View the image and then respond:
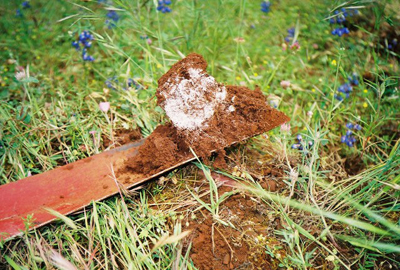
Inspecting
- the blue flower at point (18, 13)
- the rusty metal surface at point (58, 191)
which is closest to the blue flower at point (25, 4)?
the blue flower at point (18, 13)

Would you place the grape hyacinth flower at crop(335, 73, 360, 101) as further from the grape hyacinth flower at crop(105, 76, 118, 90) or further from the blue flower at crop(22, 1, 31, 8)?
the blue flower at crop(22, 1, 31, 8)

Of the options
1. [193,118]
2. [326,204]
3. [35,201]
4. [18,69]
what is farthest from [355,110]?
[18,69]

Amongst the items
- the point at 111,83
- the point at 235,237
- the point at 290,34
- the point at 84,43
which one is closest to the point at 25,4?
the point at 84,43

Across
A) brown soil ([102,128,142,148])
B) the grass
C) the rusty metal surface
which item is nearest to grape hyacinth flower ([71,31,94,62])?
the grass

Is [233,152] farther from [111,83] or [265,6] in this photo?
[265,6]

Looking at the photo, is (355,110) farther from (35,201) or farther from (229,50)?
(35,201)

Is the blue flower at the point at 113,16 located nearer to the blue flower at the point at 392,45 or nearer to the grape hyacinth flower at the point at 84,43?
→ the grape hyacinth flower at the point at 84,43
